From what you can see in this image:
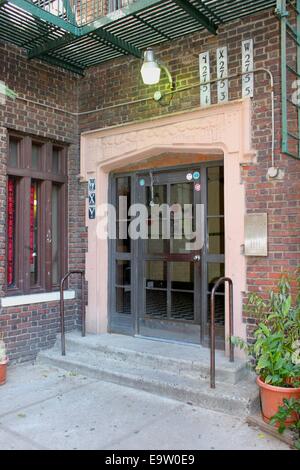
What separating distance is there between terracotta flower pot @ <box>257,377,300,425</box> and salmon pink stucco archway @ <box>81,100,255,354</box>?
96 centimetres

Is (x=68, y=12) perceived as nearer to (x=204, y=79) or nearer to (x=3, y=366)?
(x=204, y=79)

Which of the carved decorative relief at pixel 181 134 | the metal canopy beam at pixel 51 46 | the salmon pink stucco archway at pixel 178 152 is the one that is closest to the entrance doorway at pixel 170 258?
the salmon pink stucco archway at pixel 178 152

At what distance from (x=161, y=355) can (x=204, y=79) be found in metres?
3.22

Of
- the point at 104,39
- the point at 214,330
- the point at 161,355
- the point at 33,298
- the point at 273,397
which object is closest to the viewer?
the point at 273,397

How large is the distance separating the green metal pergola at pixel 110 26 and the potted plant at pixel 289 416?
391cm

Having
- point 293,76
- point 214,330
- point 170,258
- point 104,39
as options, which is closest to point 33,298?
point 170,258

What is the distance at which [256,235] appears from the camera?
445 cm

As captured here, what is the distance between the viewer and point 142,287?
18.7 feet

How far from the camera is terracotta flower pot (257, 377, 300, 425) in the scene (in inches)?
136

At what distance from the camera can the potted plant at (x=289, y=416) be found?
324cm

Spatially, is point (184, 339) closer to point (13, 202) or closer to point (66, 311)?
point (66, 311)

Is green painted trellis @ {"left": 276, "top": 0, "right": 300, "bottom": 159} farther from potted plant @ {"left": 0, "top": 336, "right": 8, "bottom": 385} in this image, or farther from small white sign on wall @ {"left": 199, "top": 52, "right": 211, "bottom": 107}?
potted plant @ {"left": 0, "top": 336, "right": 8, "bottom": 385}

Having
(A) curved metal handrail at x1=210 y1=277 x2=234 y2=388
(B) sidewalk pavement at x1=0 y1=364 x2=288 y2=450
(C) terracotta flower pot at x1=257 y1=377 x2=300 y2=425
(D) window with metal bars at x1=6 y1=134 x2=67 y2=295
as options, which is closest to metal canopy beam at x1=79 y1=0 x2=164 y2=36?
(D) window with metal bars at x1=6 y1=134 x2=67 y2=295

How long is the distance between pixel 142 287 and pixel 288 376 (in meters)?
2.56
